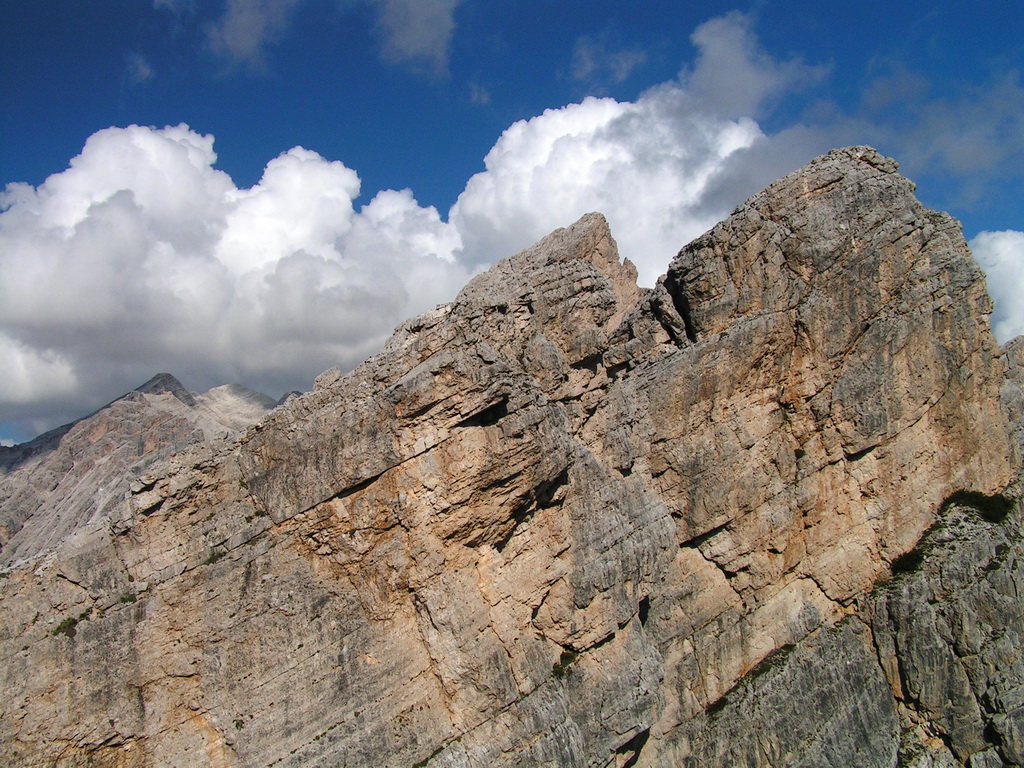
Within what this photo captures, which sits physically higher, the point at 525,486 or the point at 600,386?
the point at 600,386

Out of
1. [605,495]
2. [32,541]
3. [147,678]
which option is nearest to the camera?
[147,678]

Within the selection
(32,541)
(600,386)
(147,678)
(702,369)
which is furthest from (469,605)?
(32,541)

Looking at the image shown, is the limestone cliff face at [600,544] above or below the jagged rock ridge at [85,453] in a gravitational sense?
below

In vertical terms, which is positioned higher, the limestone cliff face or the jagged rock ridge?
the jagged rock ridge

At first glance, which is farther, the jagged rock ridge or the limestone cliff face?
the jagged rock ridge

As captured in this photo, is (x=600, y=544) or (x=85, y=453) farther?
(x=85, y=453)

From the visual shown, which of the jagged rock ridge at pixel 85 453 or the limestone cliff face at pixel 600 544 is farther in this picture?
the jagged rock ridge at pixel 85 453

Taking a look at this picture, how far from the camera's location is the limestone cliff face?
85.1 ft

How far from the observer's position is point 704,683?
37.2 metres

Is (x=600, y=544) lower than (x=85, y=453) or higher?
lower

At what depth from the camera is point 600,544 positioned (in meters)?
31.9

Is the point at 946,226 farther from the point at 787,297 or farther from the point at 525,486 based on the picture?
the point at 525,486

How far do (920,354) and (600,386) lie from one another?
2042cm

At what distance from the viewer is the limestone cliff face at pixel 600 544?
25938 millimetres
